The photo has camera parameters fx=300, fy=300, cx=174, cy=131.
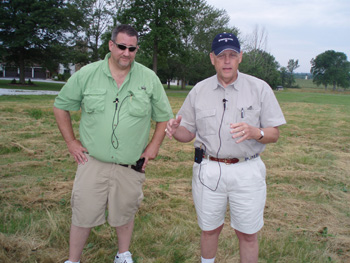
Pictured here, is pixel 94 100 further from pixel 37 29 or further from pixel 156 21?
pixel 37 29

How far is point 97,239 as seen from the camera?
10.6 feet

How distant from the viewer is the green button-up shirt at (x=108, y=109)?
2.54 metres

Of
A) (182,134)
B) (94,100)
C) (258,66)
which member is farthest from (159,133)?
(258,66)

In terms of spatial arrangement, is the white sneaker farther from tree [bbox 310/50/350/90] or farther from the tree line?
tree [bbox 310/50/350/90]

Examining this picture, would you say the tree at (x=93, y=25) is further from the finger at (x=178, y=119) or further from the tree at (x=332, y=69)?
the tree at (x=332, y=69)

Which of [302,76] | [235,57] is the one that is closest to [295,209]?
[235,57]

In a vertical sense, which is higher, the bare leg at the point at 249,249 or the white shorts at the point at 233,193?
the white shorts at the point at 233,193

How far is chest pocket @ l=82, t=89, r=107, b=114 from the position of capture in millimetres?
2514

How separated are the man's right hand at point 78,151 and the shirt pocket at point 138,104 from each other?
0.56 metres

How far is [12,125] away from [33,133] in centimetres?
131

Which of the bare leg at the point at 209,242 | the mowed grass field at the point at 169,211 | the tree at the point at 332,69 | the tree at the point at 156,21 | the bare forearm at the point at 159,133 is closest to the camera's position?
the bare leg at the point at 209,242

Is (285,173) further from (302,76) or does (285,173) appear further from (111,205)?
(302,76)

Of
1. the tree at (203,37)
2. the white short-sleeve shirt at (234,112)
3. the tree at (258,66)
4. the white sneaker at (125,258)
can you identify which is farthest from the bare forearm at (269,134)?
the tree at (258,66)

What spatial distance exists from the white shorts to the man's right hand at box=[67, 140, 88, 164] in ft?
3.34
